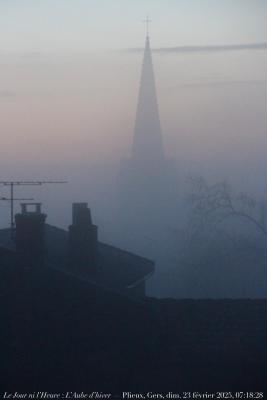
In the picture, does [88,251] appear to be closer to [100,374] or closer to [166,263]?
[100,374]

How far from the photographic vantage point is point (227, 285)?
33031 millimetres

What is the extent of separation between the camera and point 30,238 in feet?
45.8

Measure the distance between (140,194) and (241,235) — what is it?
21789 mm

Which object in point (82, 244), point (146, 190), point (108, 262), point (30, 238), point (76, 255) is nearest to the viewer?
point (30, 238)

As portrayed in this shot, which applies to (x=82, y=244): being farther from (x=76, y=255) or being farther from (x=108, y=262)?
(x=108, y=262)

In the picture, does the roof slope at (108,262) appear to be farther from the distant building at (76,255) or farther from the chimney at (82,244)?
the chimney at (82,244)

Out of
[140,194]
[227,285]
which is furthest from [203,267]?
[140,194]

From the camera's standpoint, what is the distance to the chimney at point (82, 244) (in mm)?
15547

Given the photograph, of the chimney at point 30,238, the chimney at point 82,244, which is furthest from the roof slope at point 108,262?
the chimney at point 30,238

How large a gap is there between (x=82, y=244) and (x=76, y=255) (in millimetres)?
264

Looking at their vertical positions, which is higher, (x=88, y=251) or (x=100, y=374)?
(x=88, y=251)

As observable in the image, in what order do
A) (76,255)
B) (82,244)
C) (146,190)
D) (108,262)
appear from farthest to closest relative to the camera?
1. (146,190)
2. (108,262)
3. (82,244)
4. (76,255)

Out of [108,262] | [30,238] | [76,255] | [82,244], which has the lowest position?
[108,262]

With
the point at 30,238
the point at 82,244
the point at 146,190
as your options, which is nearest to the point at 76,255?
the point at 82,244
